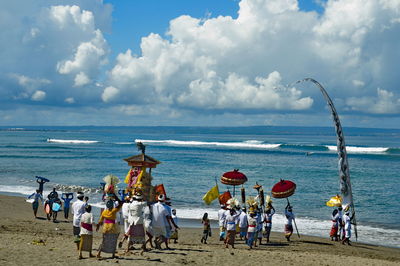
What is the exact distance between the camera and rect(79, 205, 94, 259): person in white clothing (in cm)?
1088

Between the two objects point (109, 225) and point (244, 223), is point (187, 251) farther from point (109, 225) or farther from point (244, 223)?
point (109, 225)

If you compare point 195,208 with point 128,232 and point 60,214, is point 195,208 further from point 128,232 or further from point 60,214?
point 128,232

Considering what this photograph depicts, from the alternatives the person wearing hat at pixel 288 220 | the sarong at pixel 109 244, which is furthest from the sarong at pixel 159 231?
the person wearing hat at pixel 288 220

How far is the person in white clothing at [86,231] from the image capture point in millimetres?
10883

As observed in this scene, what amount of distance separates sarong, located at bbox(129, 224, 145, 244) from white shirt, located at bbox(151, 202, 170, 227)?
0.57 m

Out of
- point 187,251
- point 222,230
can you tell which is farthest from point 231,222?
point 222,230

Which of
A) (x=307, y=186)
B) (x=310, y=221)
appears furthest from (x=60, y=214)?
(x=307, y=186)

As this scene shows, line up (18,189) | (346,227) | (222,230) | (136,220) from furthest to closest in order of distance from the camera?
(18,189) < (346,227) < (222,230) < (136,220)

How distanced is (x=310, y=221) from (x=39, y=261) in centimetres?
1451

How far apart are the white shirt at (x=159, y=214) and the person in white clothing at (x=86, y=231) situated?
1.80m

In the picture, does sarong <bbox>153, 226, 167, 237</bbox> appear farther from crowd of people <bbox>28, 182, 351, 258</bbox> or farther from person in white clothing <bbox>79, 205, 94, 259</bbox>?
person in white clothing <bbox>79, 205, 94, 259</bbox>

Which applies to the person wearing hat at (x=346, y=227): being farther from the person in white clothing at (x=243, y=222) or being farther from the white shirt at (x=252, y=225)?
the white shirt at (x=252, y=225)

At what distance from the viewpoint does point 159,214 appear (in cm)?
1204

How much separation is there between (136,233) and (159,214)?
84 centimetres
